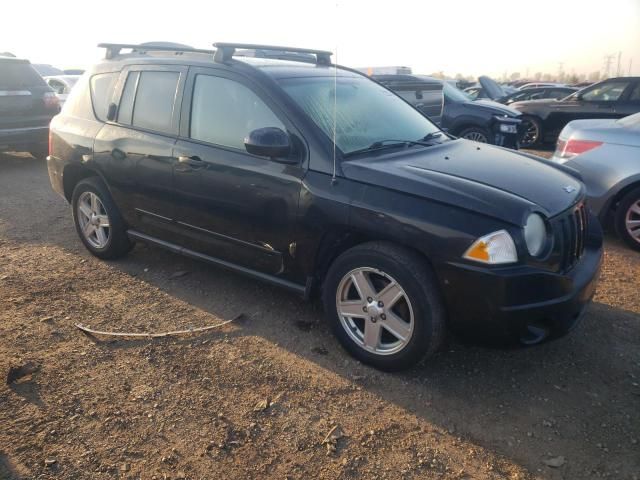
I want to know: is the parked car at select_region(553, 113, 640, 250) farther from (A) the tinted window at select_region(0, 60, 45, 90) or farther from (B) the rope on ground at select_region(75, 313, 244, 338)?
(A) the tinted window at select_region(0, 60, 45, 90)

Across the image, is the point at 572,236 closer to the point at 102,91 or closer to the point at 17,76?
the point at 102,91

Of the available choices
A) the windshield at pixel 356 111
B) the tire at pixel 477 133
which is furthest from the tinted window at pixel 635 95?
the windshield at pixel 356 111

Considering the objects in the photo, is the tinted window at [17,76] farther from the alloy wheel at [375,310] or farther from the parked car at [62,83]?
the alloy wheel at [375,310]

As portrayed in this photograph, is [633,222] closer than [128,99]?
No

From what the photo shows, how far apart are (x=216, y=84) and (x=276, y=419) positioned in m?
2.35

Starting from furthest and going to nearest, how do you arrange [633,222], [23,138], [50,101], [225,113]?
[50,101], [23,138], [633,222], [225,113]

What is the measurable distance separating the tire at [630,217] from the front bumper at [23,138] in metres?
8.52

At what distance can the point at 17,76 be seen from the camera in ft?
28.7

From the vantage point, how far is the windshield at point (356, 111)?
11.6 feet

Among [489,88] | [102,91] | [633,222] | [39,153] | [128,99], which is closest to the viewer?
[128,99]

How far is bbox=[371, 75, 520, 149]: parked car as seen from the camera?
9773 millimetres

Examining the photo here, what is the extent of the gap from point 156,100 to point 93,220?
1.39m

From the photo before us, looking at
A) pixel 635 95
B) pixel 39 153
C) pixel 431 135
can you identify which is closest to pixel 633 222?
pixel 431 135

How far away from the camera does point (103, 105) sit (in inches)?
184
